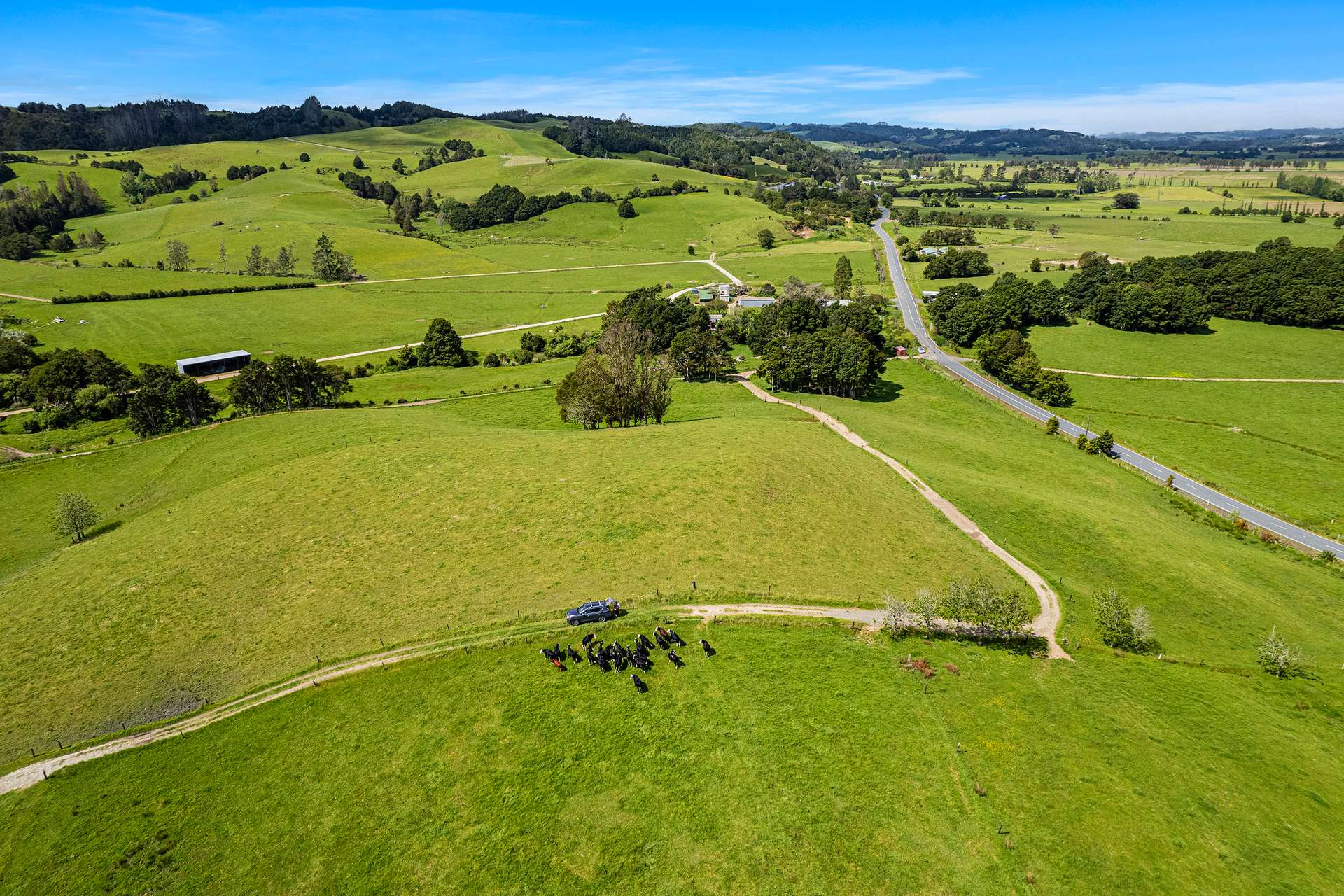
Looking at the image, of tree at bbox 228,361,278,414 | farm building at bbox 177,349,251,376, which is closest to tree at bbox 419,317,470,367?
farm building at bbox 177,349,251,376

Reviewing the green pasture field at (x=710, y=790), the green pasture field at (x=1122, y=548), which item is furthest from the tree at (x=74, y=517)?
the green pasture field at (x=1122, y=548)

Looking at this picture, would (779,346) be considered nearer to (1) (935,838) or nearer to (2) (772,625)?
(2) (772,625)

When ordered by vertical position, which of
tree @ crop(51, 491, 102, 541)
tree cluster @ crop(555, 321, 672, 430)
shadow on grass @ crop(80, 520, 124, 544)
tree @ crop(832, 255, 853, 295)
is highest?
tree @ crop(832, 255, 853, 295)

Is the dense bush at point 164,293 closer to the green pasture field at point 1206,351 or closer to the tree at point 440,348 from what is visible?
the tree at point 440,348

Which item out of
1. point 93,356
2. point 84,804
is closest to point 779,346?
point 84,804

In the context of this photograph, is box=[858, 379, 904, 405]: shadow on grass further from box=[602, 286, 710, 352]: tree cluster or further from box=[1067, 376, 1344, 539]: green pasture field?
box=[602, 286, 710, 352]: tree cluster

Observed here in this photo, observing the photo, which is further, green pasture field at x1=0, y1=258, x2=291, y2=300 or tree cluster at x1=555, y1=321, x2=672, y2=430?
green pasture field at x1=0, y1=258, x2=291, y2=300

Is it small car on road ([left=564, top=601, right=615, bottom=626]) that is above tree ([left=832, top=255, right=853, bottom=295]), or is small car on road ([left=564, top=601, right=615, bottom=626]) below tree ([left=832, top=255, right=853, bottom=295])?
below
